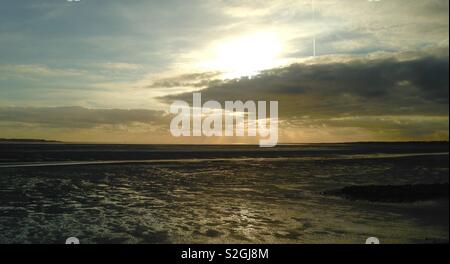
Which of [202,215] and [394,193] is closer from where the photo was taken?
[202,215]

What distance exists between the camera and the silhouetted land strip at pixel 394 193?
82.0 feet

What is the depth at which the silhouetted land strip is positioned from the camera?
2500 cm

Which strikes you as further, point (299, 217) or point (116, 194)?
point (116, 194)

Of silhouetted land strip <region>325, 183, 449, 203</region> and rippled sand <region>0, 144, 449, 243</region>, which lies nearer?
rippled sand <region>0, 144, 449, 243</region>

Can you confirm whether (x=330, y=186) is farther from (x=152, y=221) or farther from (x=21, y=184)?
(x=21, y=184)

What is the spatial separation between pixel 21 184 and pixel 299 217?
22519 mm

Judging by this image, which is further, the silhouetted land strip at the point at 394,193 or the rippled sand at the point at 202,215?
the silhouetted land strip at the point at 394,193

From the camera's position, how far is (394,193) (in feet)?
87.4

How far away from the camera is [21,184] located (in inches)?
1200
